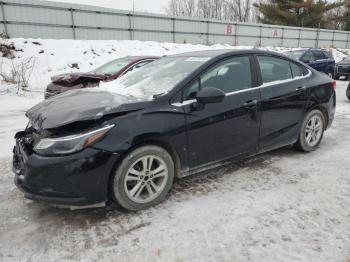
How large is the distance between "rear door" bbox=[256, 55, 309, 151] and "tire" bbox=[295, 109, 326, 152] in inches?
6.2

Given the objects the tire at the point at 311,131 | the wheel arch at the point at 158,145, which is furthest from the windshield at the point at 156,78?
the tire at the point at 311,131

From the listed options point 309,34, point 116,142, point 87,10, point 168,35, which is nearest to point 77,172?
point 116,142

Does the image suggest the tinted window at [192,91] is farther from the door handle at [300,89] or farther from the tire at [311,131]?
the tire at [311,131]

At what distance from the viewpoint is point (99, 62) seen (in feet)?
47.0

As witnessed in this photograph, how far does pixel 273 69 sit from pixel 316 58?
11.6 meters

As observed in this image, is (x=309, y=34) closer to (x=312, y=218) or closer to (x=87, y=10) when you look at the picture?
(x=87, y=10)

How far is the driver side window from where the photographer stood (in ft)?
10.8

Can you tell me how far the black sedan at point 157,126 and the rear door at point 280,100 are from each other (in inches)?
0.6

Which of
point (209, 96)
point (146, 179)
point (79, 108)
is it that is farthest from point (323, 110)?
point (79, 108)

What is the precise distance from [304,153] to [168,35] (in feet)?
53.5

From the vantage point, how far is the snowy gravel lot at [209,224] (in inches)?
93.1

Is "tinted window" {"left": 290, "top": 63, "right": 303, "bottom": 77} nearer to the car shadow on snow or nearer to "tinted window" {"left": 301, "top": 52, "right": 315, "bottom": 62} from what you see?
the car shadow on snow

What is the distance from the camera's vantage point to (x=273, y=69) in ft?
13.5

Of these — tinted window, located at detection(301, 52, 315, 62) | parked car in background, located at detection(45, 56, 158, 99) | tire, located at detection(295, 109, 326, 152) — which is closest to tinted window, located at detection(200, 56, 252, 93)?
tire, located at detection(295, 109, 326, 152)
